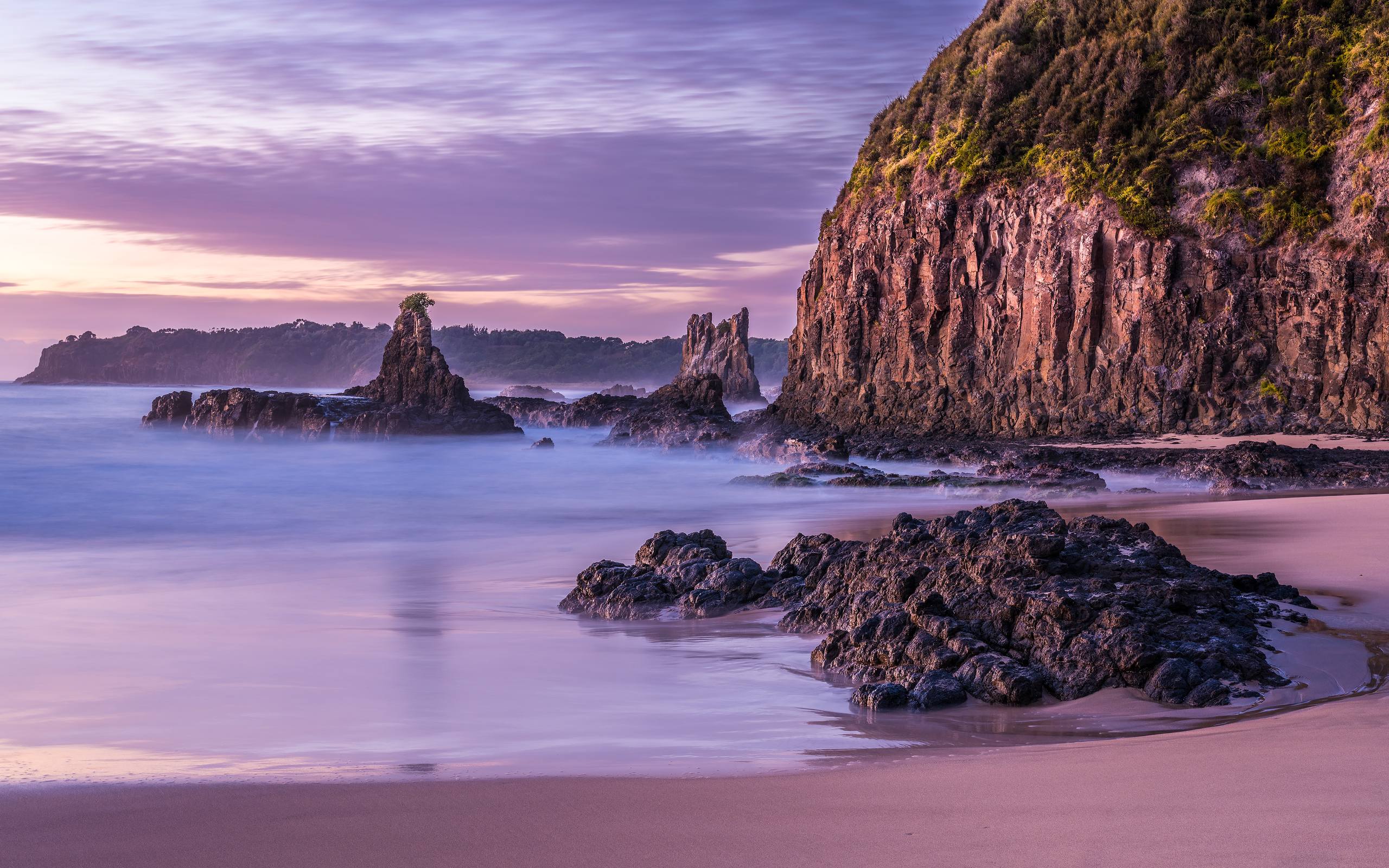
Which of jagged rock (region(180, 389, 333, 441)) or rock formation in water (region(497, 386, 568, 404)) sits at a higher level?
rock formation in water (region(497, 386, 568, 404))

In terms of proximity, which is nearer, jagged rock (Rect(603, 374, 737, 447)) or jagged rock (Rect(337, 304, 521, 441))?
jagged rock (Rect(603, 374, 737, 447))

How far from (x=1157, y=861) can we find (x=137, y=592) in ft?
34.0

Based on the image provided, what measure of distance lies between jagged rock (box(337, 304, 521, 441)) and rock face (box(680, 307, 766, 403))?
27434mm

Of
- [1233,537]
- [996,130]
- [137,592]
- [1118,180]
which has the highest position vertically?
[996,130]

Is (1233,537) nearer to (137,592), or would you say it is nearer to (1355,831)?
(1355,831)

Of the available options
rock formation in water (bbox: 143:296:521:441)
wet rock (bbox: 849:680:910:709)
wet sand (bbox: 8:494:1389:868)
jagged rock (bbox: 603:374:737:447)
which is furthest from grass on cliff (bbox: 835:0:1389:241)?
wet sand (bbox: 8:494:1389:868)

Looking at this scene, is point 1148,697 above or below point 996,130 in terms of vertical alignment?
below

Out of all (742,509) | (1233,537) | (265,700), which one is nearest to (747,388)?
(742,509)

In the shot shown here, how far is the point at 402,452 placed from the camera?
33188mm

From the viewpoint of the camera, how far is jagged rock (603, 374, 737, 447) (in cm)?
3312

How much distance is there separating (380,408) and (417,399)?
4.67 ft

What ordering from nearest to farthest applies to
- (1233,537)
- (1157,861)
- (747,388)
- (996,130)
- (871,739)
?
1. (1157,861)
2. (871,739)
3. (1233,537)
4. (996,130)
5. (747,388)

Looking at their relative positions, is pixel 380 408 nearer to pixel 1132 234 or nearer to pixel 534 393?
pixel 1132 234

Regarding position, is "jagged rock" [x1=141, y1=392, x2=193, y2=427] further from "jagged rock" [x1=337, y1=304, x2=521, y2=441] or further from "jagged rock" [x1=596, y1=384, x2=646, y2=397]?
"jagged rock" [x1=596, y1=384, x2=646, y2=397]
